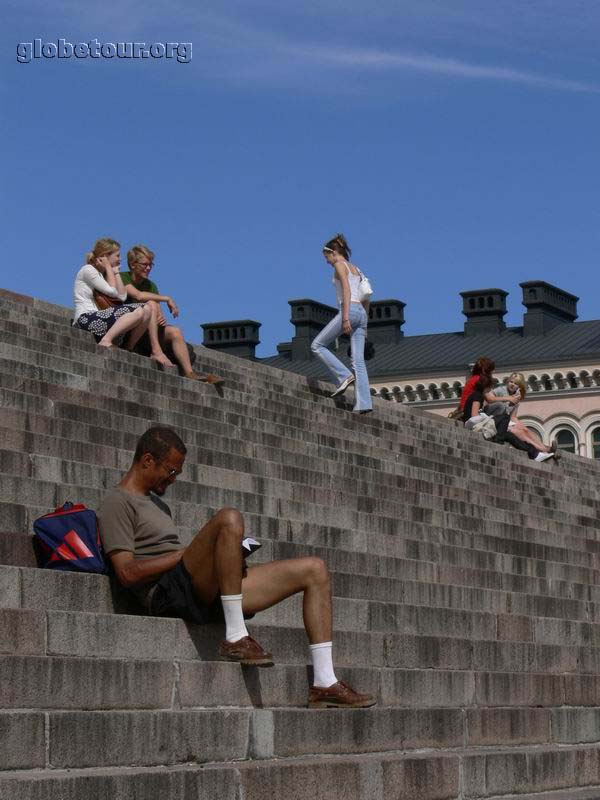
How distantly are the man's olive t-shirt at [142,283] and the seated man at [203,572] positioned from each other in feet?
28.8

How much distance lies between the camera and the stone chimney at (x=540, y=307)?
80.2 meters

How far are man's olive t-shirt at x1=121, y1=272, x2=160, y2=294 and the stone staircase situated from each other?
0.76 meters

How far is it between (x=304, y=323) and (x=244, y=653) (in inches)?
3033

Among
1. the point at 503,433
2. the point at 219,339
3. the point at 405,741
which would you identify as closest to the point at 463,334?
the point at 219,339

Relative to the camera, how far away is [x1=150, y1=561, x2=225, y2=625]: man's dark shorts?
8.61 m

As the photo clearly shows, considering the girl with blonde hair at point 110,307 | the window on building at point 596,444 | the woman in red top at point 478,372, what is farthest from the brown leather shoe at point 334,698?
the window on building at point 596,444

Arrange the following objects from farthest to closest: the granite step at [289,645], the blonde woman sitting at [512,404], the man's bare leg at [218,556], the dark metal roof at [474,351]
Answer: the dark metal roof at [474,351] < the blonde woman sitting at [512,404] < the man's bare leg at [218,556] < the granite step at [289,645]

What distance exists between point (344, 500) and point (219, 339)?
7172 cm

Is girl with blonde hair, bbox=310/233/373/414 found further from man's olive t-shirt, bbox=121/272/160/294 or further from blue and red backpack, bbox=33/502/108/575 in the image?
blue and red backpack, bbox=33/502/108/575

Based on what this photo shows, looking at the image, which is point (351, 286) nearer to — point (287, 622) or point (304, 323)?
point (287, 622)

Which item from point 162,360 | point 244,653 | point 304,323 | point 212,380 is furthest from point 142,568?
point 304,323

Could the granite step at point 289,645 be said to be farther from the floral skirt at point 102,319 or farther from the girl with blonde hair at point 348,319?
the girl with blonde hair at point 348,319

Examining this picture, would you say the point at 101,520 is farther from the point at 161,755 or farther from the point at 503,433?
the point at 503,433

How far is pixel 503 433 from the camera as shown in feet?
82.5
